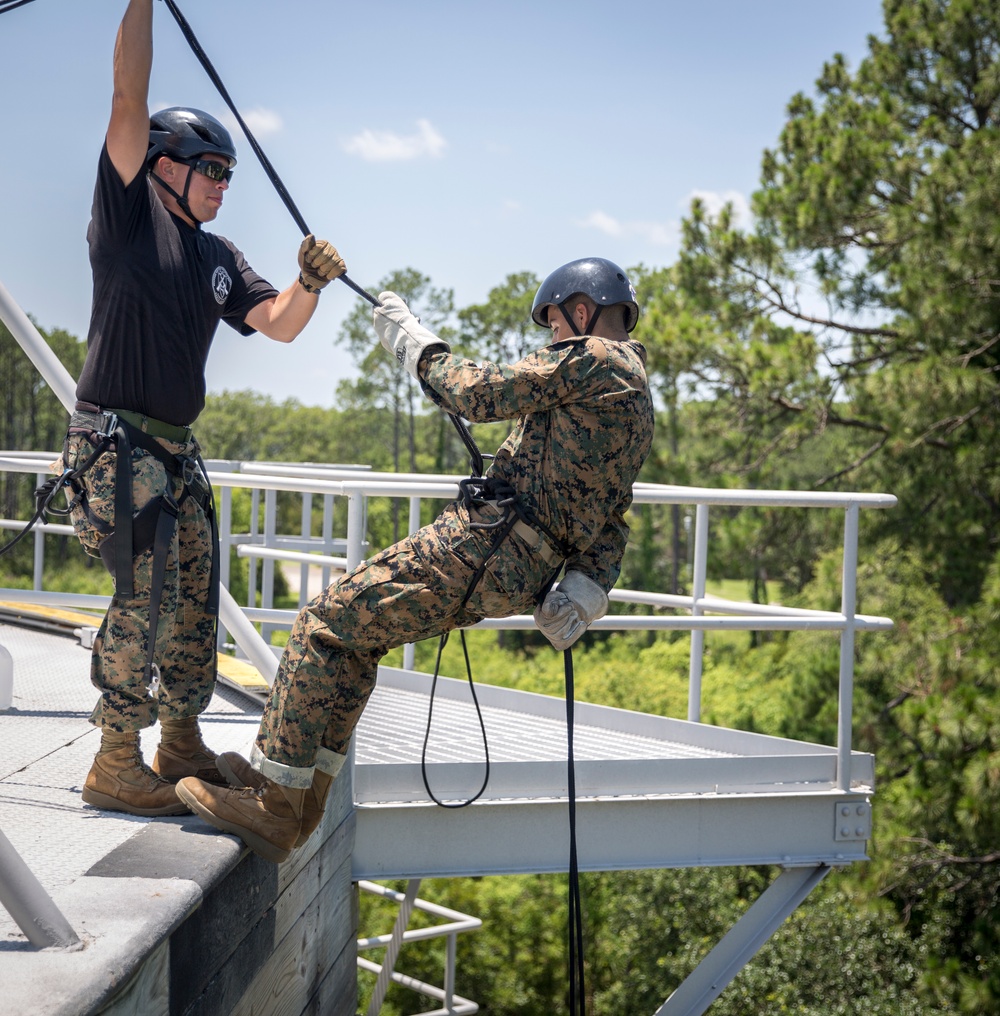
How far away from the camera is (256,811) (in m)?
2.81

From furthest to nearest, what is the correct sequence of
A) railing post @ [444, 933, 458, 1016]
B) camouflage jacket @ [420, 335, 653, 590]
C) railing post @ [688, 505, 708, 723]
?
railing post @ [444, 933, 458, 1016]
railing post @ [688, 505, 708, 723]
camouflage jacket @ [420, 335, 653, 590]

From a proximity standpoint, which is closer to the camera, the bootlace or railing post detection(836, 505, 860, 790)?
the bootlace

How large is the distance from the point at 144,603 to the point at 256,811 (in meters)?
0.63

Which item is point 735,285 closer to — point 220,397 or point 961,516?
point 961,516

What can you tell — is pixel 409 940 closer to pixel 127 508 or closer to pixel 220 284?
pixel 127 508

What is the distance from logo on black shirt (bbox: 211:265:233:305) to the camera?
3.16 metres

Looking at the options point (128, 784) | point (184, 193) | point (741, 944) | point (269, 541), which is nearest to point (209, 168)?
point (184, 193)

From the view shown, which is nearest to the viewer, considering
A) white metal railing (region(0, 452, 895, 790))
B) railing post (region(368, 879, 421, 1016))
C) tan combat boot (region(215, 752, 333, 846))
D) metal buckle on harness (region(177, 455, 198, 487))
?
tan combat boot (region(215, 752, 333, 846))

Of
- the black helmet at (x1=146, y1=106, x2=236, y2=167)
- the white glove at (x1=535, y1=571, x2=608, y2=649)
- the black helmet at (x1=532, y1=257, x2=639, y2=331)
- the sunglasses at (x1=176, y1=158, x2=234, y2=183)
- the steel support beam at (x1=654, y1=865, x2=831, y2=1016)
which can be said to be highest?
the black helmet at (x1=146, y1=106, x2=236, y2=167)

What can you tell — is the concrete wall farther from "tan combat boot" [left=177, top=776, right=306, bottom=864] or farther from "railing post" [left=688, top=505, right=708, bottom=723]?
"railing post" [left=688, top=505, right=708, bottom=723]

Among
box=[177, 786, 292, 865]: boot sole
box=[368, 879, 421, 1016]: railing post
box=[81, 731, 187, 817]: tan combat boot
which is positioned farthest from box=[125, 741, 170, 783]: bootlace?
box=[368, 879, 421, 1016]: railing post

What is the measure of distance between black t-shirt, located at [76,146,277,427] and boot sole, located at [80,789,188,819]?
3.39ft

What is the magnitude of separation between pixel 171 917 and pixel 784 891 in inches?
113

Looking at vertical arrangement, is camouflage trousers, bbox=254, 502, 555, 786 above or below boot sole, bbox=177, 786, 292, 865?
above
